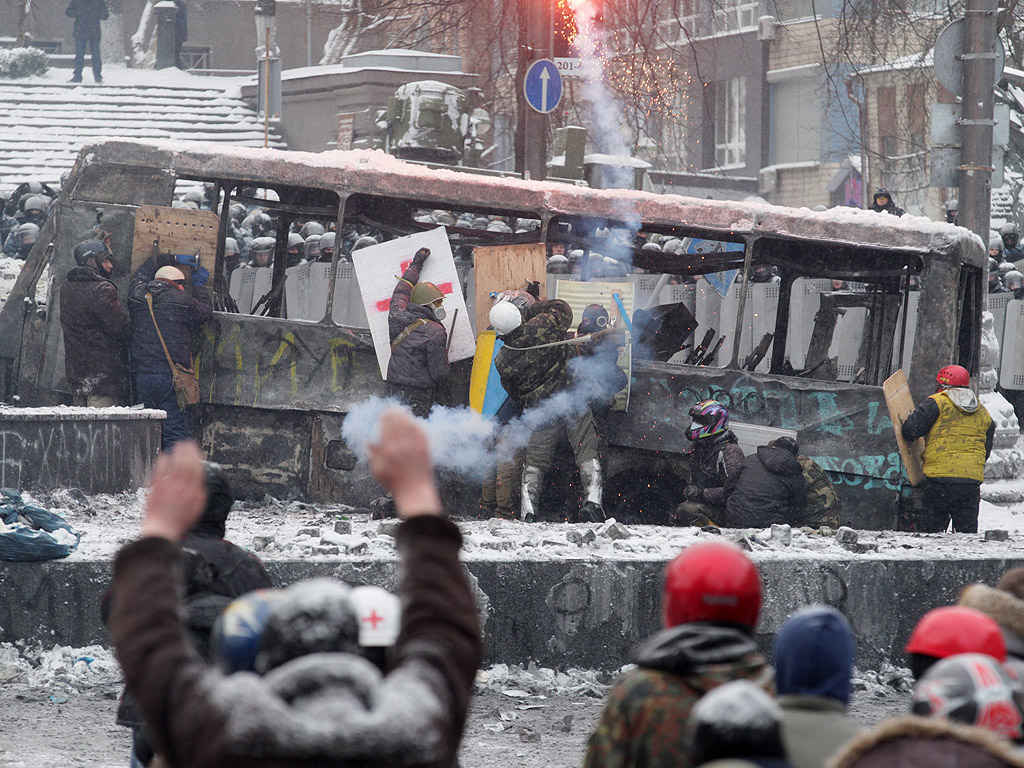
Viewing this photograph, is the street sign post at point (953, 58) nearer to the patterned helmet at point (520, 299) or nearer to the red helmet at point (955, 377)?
the red helmet at point (955, 377)

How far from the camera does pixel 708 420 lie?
349 inches

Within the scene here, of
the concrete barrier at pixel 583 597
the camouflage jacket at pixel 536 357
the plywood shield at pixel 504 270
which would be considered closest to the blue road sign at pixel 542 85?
the plywood shield at pixel 504 270

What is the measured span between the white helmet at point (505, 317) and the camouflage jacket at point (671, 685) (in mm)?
6689

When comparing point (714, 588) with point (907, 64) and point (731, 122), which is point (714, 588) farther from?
point (731, 122)

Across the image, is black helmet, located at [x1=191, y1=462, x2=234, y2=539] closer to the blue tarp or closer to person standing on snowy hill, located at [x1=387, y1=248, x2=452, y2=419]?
the blue tarp

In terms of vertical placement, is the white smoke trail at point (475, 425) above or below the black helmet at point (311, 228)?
below

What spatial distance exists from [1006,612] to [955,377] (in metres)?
6.50

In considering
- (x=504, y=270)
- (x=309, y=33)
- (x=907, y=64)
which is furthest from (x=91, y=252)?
(x=309, y=33)

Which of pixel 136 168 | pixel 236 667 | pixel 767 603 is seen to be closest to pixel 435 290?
pixel 136 168

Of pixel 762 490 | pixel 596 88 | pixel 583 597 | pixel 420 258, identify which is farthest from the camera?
pixel 596 88

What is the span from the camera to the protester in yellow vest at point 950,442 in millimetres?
9266

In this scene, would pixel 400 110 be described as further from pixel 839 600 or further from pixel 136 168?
pixel 839 600

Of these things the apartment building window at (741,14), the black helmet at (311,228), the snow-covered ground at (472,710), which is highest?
the apartment building window at (741,14)

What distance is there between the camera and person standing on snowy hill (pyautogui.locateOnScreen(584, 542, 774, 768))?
2.43m
